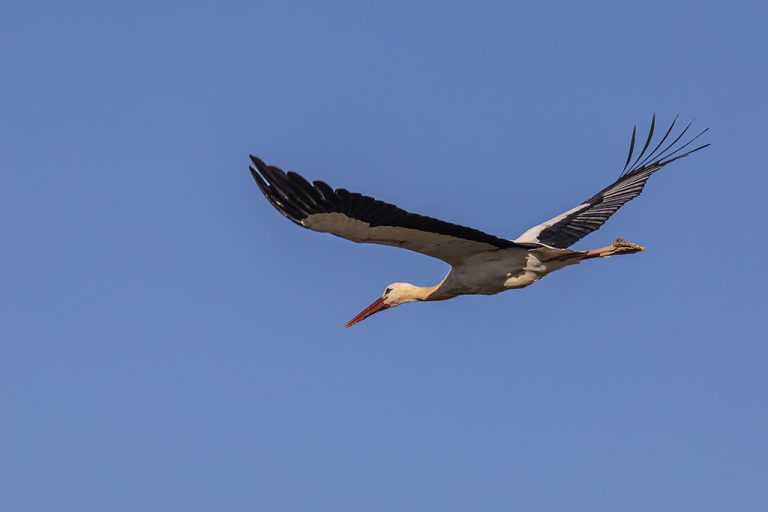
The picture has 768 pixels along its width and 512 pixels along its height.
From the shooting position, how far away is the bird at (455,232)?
12.9 metres

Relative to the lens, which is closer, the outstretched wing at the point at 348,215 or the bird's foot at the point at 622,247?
the outstretched wing at the point at 348,215

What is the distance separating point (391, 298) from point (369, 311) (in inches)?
17.1

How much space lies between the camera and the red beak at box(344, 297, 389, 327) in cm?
1675

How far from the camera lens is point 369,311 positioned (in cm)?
1684

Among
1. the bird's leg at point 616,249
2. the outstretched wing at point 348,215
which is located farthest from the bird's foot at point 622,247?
the outstretched wing at point 348,215

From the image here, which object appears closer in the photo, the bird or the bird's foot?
the bird

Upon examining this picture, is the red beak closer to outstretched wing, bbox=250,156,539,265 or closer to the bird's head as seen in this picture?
the bird's head

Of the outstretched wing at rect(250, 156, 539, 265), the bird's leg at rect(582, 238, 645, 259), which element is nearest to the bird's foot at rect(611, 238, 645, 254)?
the bird's leg at rect(582, 238, 645, 259)

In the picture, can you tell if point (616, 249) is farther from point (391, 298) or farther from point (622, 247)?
point (391, 298)

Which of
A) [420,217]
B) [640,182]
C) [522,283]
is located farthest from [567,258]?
[640,182]

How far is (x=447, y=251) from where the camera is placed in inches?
585

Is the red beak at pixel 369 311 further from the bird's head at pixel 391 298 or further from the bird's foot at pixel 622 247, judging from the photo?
the bird's foot at pixel 622 247

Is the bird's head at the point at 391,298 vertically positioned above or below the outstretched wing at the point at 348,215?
above

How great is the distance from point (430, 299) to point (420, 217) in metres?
3.22
